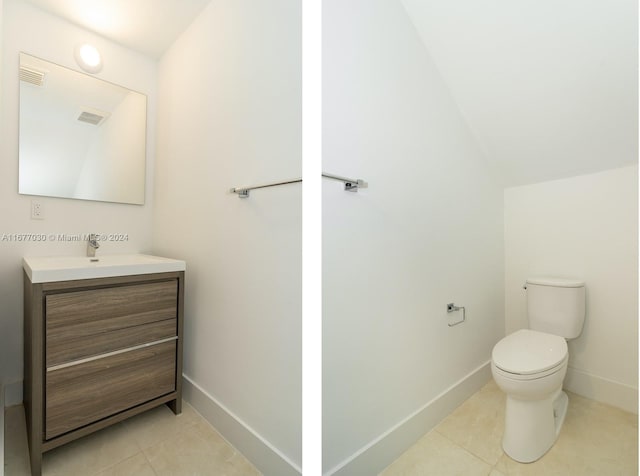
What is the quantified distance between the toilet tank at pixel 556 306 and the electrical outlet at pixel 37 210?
2001 millimetres

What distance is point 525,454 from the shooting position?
77 cm

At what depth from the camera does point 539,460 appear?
2.51 ft

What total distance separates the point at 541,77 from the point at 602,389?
1008 millimetres

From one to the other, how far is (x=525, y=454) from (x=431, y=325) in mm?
404

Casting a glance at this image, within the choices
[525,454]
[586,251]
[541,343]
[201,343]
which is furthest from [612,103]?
[201,343]

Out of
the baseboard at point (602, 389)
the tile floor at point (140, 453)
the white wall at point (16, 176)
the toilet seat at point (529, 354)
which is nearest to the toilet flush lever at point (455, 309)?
the toilet seat at point (529, 354)

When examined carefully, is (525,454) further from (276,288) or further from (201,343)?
(201,343)

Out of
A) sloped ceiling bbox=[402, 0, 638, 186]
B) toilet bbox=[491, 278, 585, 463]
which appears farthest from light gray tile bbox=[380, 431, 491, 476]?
sloped ceiling bbox=[402, 0, 638, 186]

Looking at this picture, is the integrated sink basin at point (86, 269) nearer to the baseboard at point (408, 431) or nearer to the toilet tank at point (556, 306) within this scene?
the baseboard at point (408, 431)

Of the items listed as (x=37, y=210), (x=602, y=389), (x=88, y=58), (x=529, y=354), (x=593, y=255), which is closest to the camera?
(x=593, y=255)

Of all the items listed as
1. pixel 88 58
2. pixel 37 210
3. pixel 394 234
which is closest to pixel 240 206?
pixel 394 234

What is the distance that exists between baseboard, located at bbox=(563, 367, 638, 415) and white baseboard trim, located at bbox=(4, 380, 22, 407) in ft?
7.35

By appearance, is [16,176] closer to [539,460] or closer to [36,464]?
[36,464]

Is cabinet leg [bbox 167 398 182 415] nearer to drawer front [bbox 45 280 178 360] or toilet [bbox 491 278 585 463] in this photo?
drawer front [bbox 45 280 178 360]
